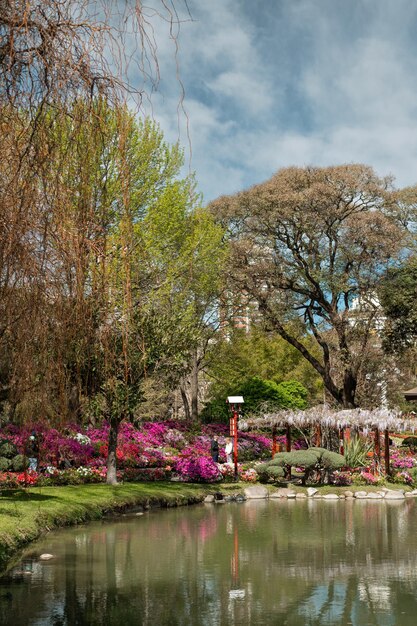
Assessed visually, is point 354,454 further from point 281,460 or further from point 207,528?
point 207,528

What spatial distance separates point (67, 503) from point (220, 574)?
5878 mm

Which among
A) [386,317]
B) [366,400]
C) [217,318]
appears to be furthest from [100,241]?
[366,400]

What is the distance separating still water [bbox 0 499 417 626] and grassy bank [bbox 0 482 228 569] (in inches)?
14.0

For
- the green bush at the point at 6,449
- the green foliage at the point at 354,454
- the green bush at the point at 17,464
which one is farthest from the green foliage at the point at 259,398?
the green bush at the point at 17,464

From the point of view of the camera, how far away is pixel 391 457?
26.2 m

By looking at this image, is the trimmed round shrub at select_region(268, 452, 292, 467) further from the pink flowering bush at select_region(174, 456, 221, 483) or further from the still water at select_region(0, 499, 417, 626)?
the still water at select_region(0, 499, 417, 626)

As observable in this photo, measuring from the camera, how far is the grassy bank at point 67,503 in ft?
36.9

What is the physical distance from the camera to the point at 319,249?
94.4ft

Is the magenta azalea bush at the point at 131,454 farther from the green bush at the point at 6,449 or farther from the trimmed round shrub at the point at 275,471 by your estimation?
the trimmed round shrub at the point at 275,471

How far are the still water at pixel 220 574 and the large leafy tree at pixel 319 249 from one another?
14282 mm

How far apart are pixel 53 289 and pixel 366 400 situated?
40.0 m

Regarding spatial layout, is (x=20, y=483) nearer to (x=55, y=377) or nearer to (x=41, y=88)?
(x=55, y=377)

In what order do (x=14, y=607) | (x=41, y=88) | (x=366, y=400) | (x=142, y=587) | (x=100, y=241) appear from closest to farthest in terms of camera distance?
(x=41, y=88) → (x=100, y=241) → (x=14, y=607) → (x=142, y=587) → (x=366, y=400)

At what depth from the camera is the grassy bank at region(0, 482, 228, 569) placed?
1126cm
